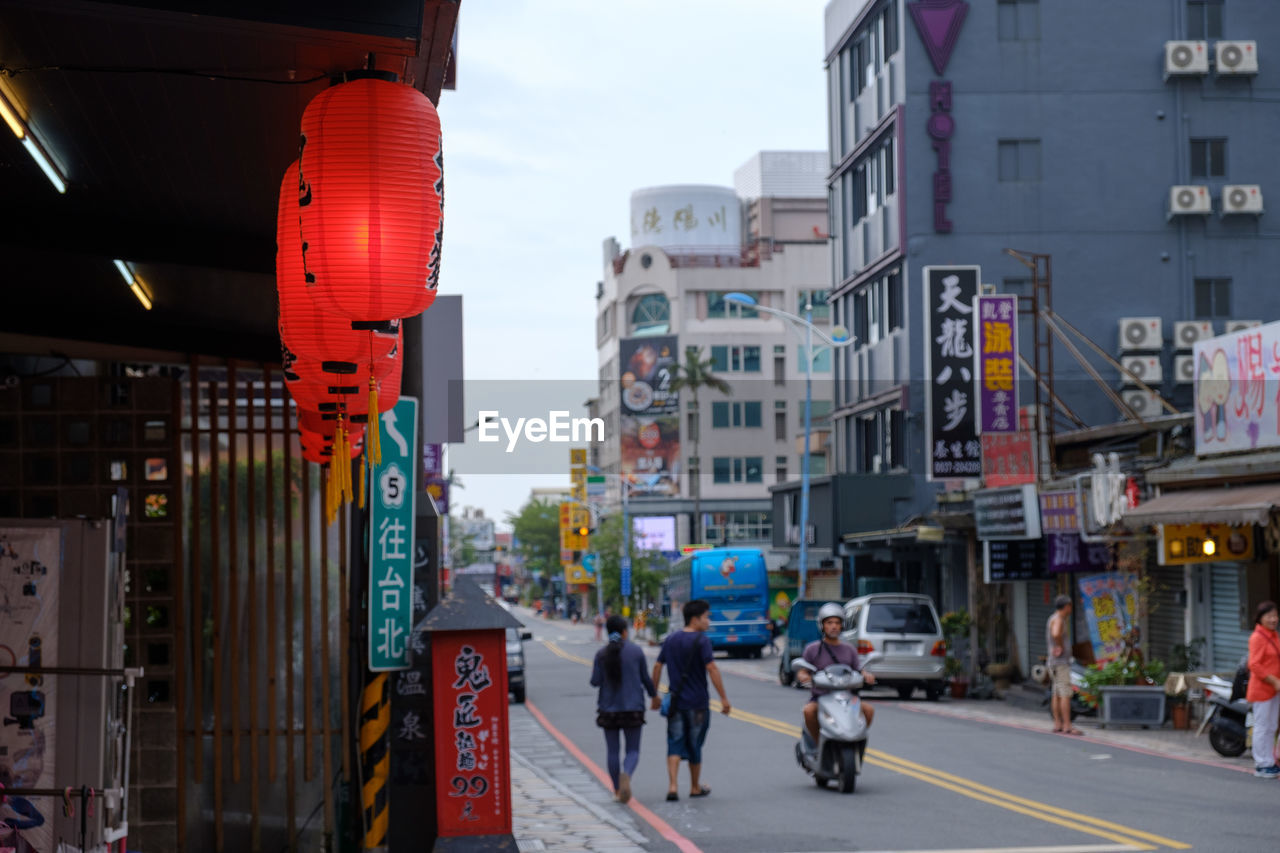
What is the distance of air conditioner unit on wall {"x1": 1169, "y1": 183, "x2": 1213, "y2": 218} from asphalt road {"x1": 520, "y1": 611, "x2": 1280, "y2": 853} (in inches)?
834

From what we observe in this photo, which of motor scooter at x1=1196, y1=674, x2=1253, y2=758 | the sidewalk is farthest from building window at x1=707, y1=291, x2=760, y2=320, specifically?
motor scooter at x1=1196, y1=674, x2=1253, y2=758

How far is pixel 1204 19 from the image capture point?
41531 millimetres

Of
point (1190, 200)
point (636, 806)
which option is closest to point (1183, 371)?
point (1190, 200)

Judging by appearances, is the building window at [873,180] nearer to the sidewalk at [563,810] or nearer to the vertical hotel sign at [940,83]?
the vertical hotel sign at [940,83]

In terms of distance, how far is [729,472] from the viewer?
93562 mm

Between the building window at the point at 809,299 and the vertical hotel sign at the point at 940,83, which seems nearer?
the vertical hotel sign at the point at 940,83

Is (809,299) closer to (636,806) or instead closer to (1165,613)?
(1165,613)

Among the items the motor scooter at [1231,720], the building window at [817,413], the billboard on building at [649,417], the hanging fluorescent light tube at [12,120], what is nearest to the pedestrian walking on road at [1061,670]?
the motor scooter at [1231,720]

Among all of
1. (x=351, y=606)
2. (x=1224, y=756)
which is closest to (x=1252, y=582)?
(x=1224, y=756)

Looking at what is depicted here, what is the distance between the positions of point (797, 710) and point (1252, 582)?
8.24 metres

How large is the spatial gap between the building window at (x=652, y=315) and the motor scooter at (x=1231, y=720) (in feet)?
262

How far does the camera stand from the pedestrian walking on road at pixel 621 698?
15.3 metres

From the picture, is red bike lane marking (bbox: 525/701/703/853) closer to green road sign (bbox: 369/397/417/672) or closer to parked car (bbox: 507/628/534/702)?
green road sign (bbox: 369/397/417/672)

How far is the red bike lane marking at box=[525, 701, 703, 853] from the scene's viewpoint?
40.6 ft
